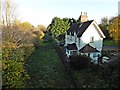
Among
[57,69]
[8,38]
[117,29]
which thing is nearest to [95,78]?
[57,69]

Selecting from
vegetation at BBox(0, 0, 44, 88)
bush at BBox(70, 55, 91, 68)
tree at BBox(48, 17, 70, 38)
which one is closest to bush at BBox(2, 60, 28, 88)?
vegetation at BBox(0, 0, 44, 88)

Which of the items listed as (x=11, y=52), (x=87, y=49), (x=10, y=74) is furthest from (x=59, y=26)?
(x=10, y=74)

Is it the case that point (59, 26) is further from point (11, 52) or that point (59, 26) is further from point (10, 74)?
point (10, 74)

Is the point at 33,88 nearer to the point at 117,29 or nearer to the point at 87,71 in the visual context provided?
the point at 87,71

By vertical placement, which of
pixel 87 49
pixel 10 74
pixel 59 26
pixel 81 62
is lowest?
pixel 81 62

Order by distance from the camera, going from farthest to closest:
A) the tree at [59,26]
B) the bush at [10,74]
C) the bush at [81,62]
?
the tree at [59,26]
the bush at [81,62]
the bush at [10,74]

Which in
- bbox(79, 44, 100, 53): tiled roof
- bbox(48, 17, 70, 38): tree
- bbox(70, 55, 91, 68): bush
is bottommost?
bbox(70, 55, 91, 68): bush

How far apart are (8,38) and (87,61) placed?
883 centimetres

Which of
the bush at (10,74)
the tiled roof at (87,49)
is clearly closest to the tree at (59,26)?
the tiled roof at (87,49)

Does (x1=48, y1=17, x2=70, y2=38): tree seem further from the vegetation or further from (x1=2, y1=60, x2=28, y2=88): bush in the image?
(x1=2, y1=60, x2=28, y2=88): bush

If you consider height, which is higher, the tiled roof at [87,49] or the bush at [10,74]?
the tiled roof at [87,49]

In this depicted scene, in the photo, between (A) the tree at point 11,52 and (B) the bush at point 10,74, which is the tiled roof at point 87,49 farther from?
(B) the bush at point 10,74

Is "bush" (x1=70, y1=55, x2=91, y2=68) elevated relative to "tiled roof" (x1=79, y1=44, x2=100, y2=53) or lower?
lower

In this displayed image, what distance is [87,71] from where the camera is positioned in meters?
21.4
